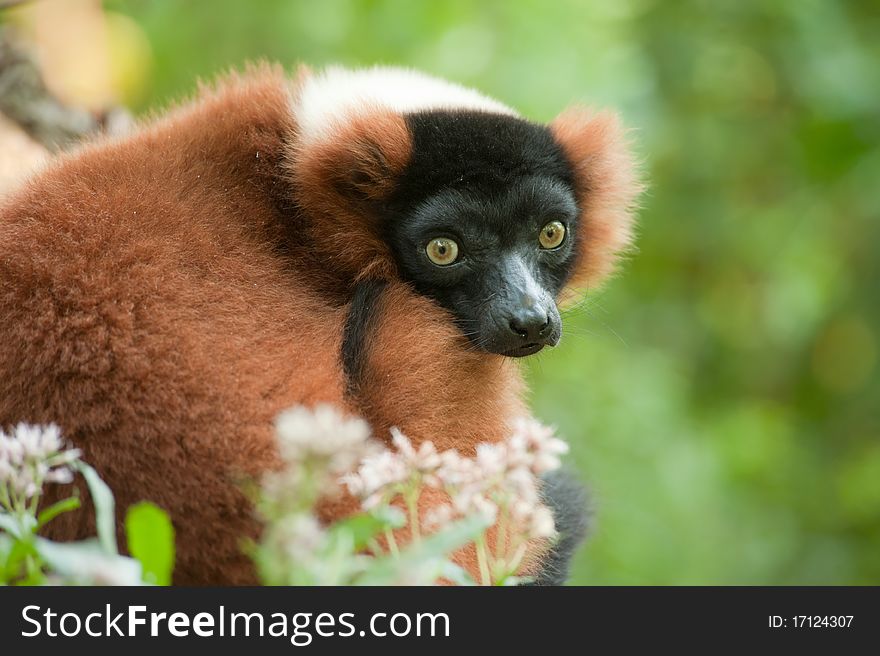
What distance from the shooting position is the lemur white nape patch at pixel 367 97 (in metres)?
3.41

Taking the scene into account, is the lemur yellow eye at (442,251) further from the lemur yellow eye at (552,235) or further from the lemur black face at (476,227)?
the lemur yellow eye at (552,235)

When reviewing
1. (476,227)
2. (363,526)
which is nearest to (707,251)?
(476,227)

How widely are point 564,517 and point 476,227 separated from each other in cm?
101

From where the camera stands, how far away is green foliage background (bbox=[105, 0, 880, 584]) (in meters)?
6.19

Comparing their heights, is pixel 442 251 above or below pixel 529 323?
above

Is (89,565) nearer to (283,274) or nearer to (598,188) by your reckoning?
(283,274)

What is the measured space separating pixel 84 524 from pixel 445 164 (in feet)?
5.19

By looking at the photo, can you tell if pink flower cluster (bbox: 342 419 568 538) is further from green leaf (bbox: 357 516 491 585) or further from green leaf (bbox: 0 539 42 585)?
green leaf (bbox: 0 539 42 585)

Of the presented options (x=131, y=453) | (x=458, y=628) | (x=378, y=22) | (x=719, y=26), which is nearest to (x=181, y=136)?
(x=131, y=453)

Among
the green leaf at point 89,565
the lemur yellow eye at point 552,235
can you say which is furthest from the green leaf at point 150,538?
the lemur yellow eye at point 552,235

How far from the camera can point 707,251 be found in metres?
8.27

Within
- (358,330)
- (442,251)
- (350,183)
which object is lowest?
(358,330)

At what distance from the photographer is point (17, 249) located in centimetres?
263

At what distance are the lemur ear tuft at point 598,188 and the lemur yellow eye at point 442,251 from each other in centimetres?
66
